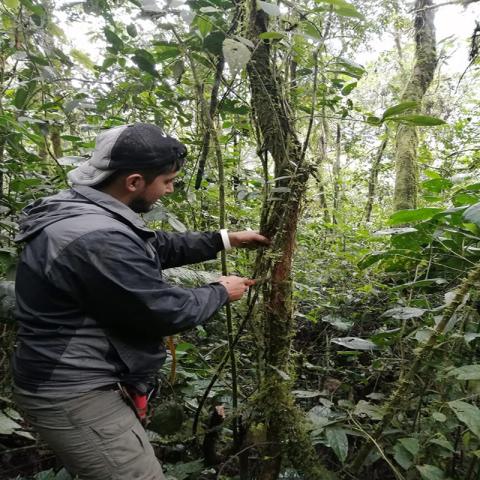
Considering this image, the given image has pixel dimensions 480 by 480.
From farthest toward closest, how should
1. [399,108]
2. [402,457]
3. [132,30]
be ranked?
[132,30] → [402,457] → [399,108]

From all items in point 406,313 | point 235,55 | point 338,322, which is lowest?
point 338,322

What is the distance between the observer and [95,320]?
1413mm

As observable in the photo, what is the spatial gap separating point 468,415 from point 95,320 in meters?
1.33

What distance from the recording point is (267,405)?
1.81 m

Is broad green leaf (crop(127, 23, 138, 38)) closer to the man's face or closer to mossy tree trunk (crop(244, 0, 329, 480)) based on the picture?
mossy tree trunk (crop(244, 0, 329, 480))

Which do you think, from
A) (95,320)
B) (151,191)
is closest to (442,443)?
(95,320)

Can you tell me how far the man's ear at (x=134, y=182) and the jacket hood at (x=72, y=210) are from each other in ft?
0.27

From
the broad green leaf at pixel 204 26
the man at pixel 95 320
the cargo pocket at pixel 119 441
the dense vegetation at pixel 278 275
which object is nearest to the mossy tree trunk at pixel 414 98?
the dense vegetation at pixel 278 275

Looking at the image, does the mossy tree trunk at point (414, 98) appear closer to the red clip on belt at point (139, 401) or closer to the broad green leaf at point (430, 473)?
the broad green leaf at point (430, 473)

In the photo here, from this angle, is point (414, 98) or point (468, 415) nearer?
point (468, 415)

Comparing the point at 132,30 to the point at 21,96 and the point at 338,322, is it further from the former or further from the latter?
the point at 338,322

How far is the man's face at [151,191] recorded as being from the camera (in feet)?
5.34

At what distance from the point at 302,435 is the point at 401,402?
45 centimetres

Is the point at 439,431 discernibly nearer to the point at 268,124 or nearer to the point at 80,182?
the point at 268,124
